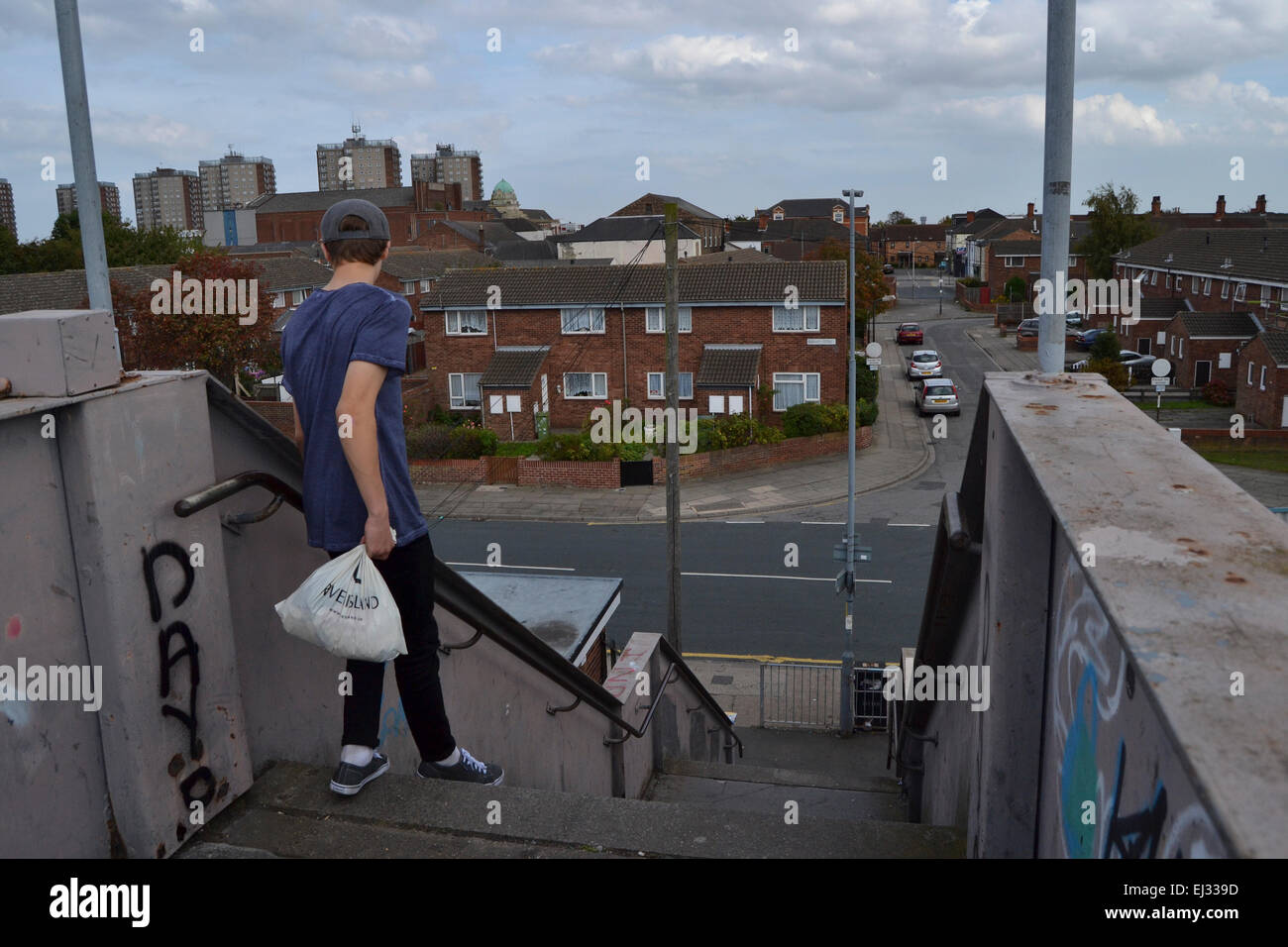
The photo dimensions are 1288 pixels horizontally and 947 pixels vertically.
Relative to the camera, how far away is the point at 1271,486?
28.8m

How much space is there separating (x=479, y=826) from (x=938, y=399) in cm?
4028

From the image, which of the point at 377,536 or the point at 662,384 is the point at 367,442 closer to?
the point at 377,536

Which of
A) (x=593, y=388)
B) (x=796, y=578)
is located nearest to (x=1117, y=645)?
(x=796, y=578)

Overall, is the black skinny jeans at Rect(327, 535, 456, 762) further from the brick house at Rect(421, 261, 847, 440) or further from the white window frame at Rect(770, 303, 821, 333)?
the white window frame at Rect(770, 303, 821, 333)

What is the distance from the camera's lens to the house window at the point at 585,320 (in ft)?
123

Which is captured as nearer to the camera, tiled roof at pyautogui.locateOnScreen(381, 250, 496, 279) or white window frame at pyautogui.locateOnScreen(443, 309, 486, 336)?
white window frame at pyautogui.locateOnScreen(443, 309, 486, 336)

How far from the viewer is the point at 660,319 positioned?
122 feet

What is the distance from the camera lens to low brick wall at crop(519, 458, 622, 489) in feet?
106

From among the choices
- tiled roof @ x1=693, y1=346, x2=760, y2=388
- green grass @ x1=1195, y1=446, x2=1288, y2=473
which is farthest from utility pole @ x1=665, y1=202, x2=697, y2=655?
green grass @ x1=1195, y1=446, x2=1288, y2=473

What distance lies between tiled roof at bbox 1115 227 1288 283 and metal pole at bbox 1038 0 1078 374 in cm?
4688

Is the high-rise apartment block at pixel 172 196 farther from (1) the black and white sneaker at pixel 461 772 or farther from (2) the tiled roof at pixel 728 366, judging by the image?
(1) the black and white sneaker at pixel 461 772

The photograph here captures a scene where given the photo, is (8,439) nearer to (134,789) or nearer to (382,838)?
(134,789)
